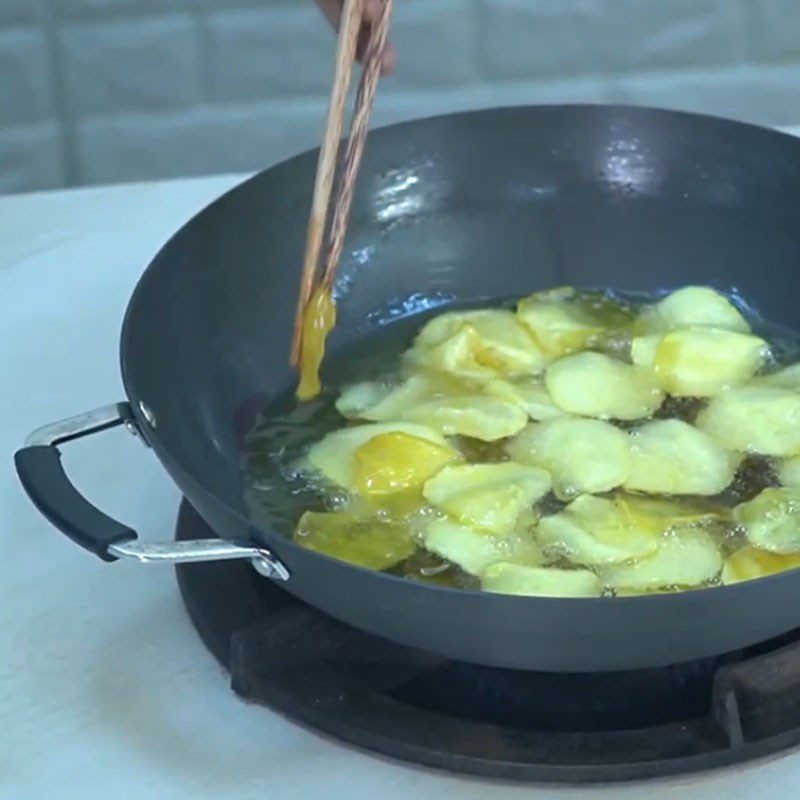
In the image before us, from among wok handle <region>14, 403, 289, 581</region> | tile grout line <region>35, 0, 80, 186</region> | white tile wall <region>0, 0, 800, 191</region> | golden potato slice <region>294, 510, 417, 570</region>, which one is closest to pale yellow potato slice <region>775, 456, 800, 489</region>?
golden potato slice <region>294, 510, 417, 570</region>

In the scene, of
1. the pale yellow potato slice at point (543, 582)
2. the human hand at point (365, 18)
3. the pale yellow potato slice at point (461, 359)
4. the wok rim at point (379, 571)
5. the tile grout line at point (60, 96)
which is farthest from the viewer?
the tile grout line at point (60, 96)

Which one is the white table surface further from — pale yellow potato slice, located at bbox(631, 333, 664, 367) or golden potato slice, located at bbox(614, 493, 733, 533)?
pale yellow potato slice, located at bbox(631, 333, 664, 367)

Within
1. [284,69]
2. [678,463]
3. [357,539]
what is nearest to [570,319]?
[678,463]

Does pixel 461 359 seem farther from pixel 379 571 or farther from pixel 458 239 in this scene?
pixel 379 571

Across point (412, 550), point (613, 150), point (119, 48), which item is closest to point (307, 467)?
point (412, 550)

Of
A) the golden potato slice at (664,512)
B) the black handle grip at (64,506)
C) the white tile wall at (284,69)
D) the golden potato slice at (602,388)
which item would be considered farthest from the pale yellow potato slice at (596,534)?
the white tile wall at (284,69)

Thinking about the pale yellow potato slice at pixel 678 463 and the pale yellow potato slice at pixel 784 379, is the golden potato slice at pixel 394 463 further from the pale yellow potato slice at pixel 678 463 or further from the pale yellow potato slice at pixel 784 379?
the pale yellow potato slice at pixel 784 379
